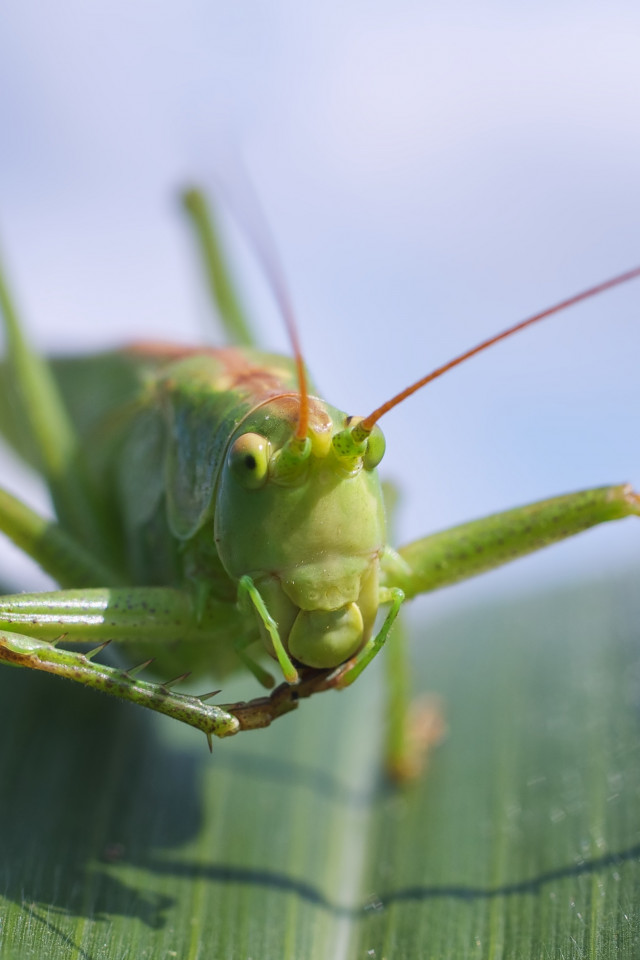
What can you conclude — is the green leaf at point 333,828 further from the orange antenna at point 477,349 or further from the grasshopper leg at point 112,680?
the orange antenna at point 477,349

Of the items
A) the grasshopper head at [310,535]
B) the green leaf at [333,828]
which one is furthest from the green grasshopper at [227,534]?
the green leaf at [333,828]

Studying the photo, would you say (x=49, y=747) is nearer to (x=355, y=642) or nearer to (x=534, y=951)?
(x=355, y=642)

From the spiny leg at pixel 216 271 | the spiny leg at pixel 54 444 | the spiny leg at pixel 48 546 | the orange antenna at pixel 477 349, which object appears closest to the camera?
the orange antenna at pixel 477 349

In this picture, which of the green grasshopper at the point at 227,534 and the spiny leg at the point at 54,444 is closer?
the green grasshopper at the point at 227,534

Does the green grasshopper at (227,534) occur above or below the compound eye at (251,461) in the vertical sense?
below

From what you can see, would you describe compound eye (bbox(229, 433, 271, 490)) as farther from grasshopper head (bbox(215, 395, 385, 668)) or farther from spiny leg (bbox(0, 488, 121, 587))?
spiny leg (bbox(0, 488, 121, 587))

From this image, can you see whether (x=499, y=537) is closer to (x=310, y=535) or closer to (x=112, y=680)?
(x=310, y=535)

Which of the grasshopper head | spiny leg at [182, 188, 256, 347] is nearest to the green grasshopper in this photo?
the grasshopper head
